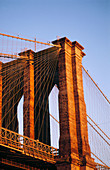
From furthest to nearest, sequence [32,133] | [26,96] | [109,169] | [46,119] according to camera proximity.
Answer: [109,169]
[46,119]
[26,96]
[32,133]

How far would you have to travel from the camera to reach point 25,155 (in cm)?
3042

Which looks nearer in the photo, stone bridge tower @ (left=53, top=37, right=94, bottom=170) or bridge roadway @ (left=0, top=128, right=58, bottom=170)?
bridge roadway @ (left=0, top=128, right=58, bottom=170)

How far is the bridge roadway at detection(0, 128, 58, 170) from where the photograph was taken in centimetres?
2953

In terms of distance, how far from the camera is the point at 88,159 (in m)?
33.5

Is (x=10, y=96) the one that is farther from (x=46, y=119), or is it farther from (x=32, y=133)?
(x=32, y=133)

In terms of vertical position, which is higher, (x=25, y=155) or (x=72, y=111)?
(x=72, y=111)

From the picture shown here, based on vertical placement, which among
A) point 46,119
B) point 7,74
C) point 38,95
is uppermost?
point 7,74

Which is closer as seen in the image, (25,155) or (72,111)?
(25,155)

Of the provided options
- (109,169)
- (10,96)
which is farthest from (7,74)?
(109,169)

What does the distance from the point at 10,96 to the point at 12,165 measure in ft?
42.9

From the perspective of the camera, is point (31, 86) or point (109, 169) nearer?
point (31, 86)

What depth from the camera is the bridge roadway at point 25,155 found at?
2953 cm

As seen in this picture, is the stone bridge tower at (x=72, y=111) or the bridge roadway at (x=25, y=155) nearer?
A: the bridge roadway at (x=25, y=155)

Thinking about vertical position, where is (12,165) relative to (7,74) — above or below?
below
